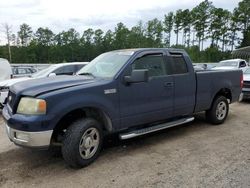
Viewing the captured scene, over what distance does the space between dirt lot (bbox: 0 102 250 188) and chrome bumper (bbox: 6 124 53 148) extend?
1.69 ft

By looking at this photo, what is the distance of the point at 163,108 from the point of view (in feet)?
17.9

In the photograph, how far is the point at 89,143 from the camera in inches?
173

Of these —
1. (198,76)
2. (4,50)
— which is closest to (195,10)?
(4,50)

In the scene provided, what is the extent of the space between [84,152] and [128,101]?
1175 millimetres

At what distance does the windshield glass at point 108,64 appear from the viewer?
497cm

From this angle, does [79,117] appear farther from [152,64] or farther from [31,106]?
[152,64]

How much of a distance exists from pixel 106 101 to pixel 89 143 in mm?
735

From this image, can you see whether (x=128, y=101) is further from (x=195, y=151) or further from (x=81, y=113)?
(x=195, y=151)

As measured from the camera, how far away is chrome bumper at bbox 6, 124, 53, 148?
153 inches

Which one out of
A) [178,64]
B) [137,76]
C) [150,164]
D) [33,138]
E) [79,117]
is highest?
[178,64]

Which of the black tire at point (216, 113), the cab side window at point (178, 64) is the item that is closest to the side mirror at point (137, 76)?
the cab side window at point (178, 64)

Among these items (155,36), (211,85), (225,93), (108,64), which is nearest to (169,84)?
(108,64)

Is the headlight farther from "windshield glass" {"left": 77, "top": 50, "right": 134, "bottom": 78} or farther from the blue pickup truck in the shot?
"windshield glass" {"left": 77, "top": 50, "right": 134, "bottom": 78}

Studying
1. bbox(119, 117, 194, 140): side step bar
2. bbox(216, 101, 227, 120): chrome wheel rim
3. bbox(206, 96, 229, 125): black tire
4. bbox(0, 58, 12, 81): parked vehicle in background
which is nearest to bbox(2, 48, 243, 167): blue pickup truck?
bbox(119, 117, 194, 140): side step bar
